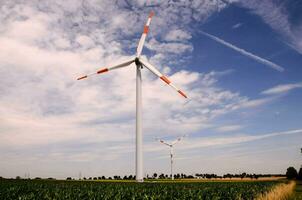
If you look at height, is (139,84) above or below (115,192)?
above

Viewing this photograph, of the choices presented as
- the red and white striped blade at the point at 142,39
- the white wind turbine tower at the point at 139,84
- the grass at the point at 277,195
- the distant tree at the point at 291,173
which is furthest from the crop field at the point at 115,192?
the distant tree at the point at 291,173

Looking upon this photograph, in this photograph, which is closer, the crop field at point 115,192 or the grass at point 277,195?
the crop field at point 115,192

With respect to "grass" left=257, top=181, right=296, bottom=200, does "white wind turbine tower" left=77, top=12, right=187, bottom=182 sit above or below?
above

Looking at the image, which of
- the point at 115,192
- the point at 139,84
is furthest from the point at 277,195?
the point at 139,84

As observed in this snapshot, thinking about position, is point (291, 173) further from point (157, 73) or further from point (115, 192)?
point (115, 192)

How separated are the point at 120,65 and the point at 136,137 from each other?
1703cm

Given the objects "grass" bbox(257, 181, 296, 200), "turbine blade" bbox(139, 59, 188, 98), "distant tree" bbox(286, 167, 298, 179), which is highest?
"turbine blade" bbox(139, 59, 188, 98)

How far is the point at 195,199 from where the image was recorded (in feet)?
109

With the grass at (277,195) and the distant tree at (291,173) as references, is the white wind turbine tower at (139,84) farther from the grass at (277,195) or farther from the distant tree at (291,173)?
the distant tree at (291,173)

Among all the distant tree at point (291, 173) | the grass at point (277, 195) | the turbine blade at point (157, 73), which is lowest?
the grass at point (277, 195)

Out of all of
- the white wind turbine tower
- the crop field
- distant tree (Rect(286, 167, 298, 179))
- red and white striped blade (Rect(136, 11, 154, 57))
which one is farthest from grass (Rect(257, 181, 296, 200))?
distant tree (Rect(286, 167, 298, 179))

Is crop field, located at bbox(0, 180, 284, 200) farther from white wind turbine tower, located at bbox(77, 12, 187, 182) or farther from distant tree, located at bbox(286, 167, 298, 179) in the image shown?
distant tree, located at bbox(286, 167, 298, 179)

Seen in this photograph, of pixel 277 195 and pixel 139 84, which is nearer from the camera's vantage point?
pixel 277 195

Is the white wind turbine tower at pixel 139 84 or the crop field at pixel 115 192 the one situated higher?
the white wind turbine tower at pixel 139 84
